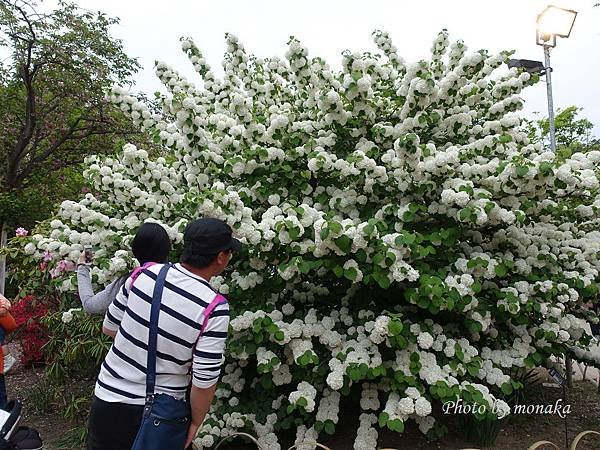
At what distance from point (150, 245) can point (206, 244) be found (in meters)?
0.68

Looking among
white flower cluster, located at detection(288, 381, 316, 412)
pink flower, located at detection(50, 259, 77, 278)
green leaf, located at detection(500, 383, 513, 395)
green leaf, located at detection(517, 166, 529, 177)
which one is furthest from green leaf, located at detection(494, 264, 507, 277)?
pink flower, located at detection(50, 259, 77, 278)

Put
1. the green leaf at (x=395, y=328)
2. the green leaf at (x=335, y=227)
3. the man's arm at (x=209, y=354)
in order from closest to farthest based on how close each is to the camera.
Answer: the man's arm at (x=209, y=354), the green leaf at (x=335, y=227), the green leaf at (x=395, y=328)

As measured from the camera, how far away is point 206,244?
1990 millimetres

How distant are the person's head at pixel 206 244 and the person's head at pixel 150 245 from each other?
58 cm

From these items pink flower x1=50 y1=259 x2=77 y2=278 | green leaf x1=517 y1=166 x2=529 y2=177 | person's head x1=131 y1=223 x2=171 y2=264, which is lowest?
person's head x1=131 y1=223 x2=171 y2=264

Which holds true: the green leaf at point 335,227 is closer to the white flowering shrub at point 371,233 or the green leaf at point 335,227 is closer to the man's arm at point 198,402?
the white flowering shrub at point 371,233

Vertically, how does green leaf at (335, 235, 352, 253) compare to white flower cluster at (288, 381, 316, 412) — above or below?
above

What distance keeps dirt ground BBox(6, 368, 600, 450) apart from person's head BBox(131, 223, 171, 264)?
1.97 m

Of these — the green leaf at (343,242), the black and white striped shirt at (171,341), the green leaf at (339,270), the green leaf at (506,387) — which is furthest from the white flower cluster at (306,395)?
the black and white striped shirt at (171,341)

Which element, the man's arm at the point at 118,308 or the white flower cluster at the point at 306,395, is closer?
the man's arm at the point at 118,308

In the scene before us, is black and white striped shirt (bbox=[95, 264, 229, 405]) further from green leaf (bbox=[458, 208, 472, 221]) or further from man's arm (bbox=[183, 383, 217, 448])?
green leaf (bbox=[458, 208, 472, 221])

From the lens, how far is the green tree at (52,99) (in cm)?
1091

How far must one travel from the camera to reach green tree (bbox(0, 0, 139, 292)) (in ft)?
35.8

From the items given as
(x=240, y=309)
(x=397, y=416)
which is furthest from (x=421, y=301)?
(x=240, y=309)
